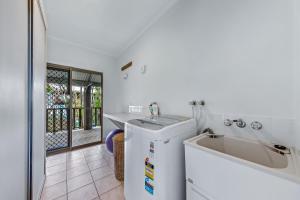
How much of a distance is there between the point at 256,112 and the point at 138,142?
42.7 inches

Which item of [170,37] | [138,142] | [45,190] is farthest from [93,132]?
[170,37]

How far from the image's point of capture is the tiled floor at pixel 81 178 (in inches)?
58.8

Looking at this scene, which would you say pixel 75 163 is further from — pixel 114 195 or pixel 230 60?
pixel 230 60

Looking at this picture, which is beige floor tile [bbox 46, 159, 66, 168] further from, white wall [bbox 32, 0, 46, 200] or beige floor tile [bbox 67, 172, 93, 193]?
white wall [bbox 32, 0, 46, 200]

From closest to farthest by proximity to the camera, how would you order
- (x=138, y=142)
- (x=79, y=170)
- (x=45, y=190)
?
(x=138, y=142), (x=45, y=190), (x=79, y=170)

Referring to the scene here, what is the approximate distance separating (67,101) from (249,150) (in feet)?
11.1

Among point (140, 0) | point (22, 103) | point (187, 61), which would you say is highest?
point (140, 0)

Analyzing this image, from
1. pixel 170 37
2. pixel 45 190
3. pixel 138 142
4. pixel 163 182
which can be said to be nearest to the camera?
pixel 163 182

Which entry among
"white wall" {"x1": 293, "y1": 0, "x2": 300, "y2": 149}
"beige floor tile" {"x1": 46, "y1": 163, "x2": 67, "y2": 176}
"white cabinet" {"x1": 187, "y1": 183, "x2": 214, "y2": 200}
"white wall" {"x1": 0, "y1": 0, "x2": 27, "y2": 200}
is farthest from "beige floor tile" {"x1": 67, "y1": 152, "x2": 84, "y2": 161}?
"white wall" {"x1": 293, "y1": 0, "x2": 300, "y2": 149}

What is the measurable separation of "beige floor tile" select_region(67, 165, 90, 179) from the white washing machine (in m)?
1.10

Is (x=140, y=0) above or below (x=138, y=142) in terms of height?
above

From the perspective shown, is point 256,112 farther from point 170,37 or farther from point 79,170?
point 79,170

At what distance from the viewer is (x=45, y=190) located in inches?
61.3

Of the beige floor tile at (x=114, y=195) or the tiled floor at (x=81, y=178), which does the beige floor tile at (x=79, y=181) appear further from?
the beige floor tile at (x=114, y=195)
